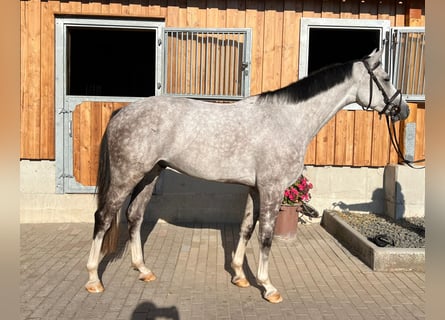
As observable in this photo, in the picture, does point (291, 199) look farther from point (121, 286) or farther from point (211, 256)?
point (121, 286)

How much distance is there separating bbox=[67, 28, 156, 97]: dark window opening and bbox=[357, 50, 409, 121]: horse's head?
19.2ft

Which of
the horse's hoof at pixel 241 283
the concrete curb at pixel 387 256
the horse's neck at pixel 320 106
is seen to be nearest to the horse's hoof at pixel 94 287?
the horse's hoof at pixel 241 283

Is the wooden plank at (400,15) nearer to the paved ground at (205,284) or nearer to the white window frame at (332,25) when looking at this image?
the white window frame at (332,25)

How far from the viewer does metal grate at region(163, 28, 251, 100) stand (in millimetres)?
5723

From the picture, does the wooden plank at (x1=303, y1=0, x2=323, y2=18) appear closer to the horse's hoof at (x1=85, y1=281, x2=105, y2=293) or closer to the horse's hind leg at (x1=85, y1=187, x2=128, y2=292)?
the horse's hind leg at (x1=85, y1=187, x2=128, y2=292)

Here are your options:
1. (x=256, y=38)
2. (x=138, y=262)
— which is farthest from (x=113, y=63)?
(x=138, y=262)

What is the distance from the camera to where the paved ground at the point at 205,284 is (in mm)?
3223

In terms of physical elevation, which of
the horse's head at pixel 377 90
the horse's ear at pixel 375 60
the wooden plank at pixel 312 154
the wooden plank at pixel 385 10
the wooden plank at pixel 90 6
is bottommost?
the wooden plank at pixel 312 154

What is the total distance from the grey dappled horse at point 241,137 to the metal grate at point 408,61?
2365 millimetres

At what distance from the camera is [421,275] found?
13.3 feet

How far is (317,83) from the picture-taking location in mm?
3666

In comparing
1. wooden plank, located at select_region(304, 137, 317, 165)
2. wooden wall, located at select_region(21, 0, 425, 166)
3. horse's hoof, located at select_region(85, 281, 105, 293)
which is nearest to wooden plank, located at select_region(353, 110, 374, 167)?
wooden wall, located at select_region(21, 0, 425, 166)

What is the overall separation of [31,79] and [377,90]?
4878 mm

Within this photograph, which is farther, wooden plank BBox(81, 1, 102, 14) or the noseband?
wooden plank BBox(81, 1, 102, 14)
